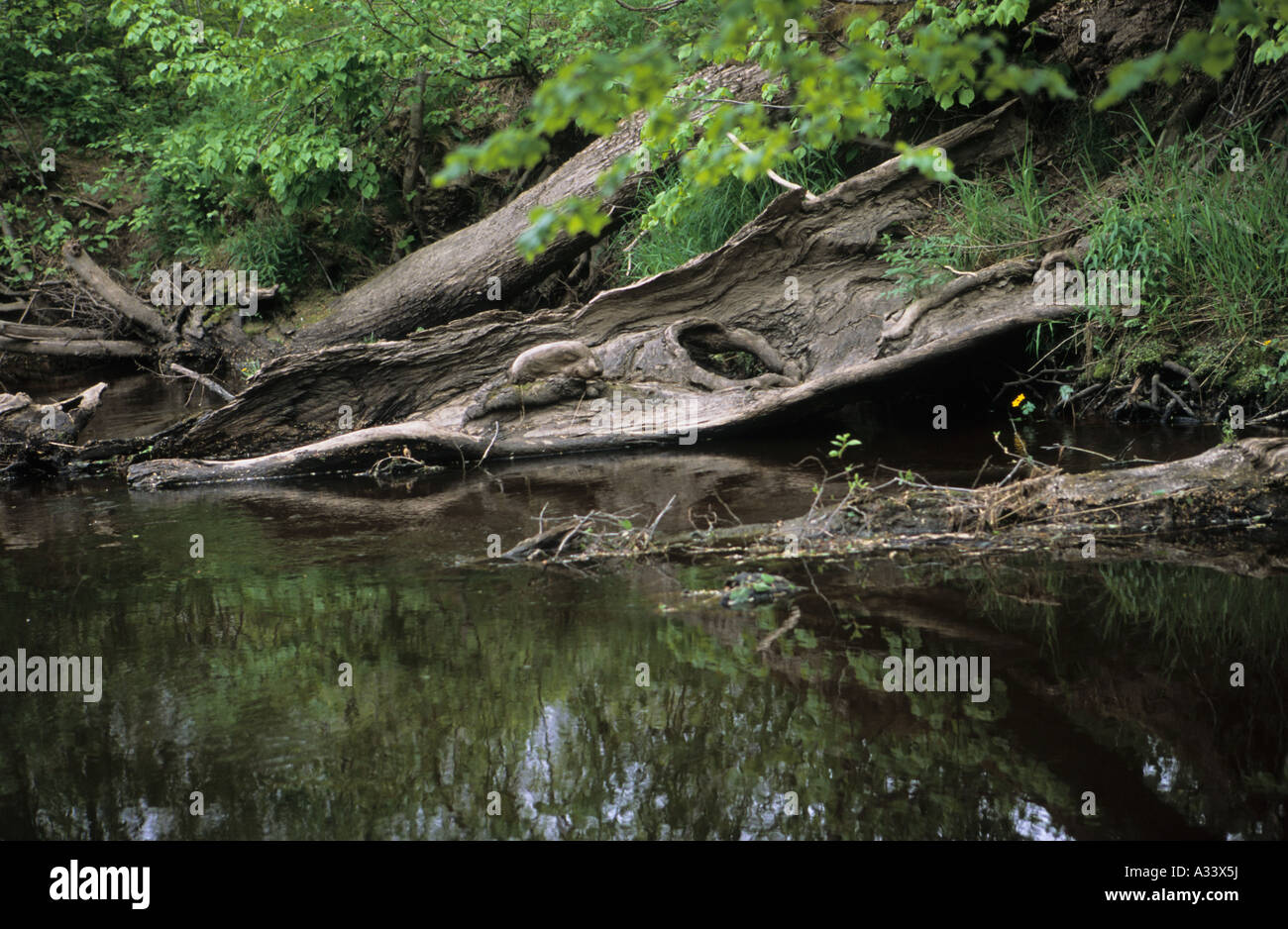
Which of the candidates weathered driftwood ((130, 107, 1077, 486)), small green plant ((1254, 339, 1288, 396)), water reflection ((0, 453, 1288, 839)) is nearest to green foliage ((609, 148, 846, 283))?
weathered driftwood ((130, 107, 1077, 486))

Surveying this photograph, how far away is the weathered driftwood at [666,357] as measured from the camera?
24.1 ft

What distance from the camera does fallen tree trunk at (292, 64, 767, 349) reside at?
9625 mm

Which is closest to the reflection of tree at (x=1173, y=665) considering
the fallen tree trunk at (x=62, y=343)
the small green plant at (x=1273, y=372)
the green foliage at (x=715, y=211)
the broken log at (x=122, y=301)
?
the small green plant at (x=1273, y=372)

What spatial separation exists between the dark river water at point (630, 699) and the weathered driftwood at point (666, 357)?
7.55 ft

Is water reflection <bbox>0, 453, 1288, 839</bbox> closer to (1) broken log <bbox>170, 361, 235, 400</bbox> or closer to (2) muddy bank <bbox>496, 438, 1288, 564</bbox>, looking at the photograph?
(2) muddy bank <bbox>496, 438, 1288, 564</bbox>

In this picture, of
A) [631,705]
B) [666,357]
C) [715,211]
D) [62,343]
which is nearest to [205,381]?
[62,343]

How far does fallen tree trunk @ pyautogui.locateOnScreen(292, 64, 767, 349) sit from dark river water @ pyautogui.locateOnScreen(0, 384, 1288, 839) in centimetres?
519

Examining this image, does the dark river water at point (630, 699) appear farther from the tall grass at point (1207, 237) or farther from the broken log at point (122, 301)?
the broken log at point (122, 301)

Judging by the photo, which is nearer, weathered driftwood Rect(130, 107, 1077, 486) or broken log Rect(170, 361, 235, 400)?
weathered driftwood Rect(130, 107, 1077, 486)

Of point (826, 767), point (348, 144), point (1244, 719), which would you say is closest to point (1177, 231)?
point (1244, 719)

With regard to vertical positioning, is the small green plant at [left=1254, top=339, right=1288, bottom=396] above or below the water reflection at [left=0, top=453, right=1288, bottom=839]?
above

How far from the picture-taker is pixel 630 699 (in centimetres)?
319

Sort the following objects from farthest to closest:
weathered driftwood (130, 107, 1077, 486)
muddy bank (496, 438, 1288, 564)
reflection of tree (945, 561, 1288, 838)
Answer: weathered driftwood (130, 107, 1077, 486) → muddy bank (496, 438, 1288, 564) → reflection of tree (945, 561, 1288, 838)

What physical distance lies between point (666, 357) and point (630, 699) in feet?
16.4
